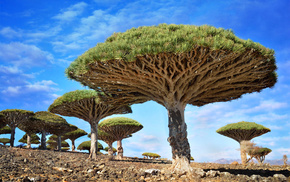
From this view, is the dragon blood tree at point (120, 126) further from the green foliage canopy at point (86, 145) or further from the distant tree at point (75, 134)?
the green foliage canopy at point (86, 145)

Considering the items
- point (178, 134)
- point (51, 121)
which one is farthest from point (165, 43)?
point (51, 121)

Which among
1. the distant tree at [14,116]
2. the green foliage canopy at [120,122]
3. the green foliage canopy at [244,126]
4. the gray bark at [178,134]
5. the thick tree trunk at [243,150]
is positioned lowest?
the thick tree trunk at [243,150]

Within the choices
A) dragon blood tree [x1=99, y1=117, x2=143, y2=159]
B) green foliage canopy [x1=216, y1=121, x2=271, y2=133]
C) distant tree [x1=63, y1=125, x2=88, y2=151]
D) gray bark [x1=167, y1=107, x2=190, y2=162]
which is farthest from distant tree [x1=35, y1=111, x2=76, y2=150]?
gray bark [x1=167, y1=107, x2=190, y2=162]

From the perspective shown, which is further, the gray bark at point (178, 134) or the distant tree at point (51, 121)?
the distant tree at point (51, 121)

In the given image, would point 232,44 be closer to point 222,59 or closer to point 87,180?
point 222,59

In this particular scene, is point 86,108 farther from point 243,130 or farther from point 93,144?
point 243,130

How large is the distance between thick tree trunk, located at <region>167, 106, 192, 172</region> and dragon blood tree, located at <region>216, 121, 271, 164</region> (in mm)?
18908

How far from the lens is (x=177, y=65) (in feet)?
31.1

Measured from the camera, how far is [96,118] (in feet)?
68.8

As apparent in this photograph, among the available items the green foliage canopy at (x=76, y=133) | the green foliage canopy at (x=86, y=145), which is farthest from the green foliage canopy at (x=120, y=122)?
the green foliage canopy at (x=86, y=145)

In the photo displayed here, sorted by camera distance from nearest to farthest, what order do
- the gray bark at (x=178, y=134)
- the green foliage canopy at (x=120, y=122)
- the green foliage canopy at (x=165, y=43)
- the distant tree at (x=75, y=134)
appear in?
the green foliage canopy at (x=165, y=43)
the gray bark at (x=178, y=134)
the green foliage canopy at (x=120, y=122)
the distant tree at (x=75, y=134)

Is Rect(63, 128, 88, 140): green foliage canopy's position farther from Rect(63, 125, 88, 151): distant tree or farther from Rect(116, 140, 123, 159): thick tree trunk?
Rect(116, 140, 123, 159): thick tree trunk

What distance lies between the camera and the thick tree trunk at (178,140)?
1029 centimetres

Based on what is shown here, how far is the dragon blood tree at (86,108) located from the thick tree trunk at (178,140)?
30.5 feet
